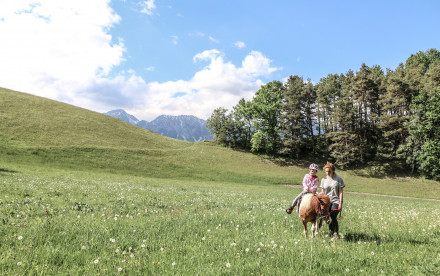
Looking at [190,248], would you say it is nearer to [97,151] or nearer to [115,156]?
[115,156]

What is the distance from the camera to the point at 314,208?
7.29 m

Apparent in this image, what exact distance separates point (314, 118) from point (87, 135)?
7285 centimetres

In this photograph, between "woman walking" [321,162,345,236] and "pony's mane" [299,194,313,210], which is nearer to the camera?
"pony's mane" [299,194,313,210]

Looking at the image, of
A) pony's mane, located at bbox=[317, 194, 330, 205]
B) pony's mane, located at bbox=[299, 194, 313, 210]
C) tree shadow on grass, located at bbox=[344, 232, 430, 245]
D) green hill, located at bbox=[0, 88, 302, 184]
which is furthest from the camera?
green hill, located at bbox=[0, 88, 302, 184]

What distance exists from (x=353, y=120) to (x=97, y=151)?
69810 mm

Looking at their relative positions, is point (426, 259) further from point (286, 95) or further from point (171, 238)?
point (286, 95)

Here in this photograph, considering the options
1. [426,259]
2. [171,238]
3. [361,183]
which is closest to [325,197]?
[426,259]

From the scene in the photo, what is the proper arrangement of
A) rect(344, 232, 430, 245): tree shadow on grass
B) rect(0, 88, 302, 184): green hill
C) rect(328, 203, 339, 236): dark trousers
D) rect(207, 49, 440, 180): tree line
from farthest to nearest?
rect(207, 49, 440, 180): tree line, rect(0, 88, 302, 184): green hill, rect(328, 203, 339, 236): dark trousers, rect(344, 232, 430, 245): tree shadow on grass

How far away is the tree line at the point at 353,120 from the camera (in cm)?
5450

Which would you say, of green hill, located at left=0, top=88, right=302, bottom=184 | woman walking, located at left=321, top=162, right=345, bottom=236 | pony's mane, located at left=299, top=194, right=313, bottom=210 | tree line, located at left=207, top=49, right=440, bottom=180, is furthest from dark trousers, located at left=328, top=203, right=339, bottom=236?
tree line, located at left=207, top=49, right=440, bottom=180

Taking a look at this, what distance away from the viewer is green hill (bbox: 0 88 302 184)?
141ft

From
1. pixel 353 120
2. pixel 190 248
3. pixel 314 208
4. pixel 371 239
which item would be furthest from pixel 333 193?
pixel 353 120

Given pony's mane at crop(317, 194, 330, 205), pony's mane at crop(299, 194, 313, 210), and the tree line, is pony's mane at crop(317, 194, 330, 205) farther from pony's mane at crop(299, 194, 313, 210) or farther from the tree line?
the tree line

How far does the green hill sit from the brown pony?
38.7 metres
